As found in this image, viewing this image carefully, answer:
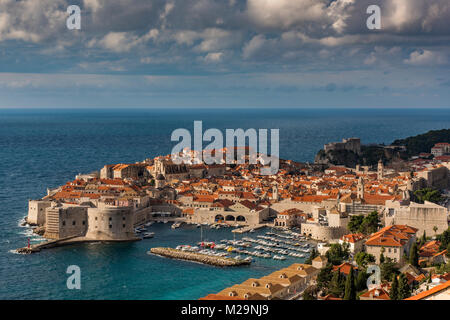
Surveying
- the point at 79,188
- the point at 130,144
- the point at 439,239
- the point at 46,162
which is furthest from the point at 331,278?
the point at 130,144

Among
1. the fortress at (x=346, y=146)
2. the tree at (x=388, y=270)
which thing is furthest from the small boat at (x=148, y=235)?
the fortress at (x=346, y=146)

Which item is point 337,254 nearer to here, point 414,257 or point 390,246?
point 390,246

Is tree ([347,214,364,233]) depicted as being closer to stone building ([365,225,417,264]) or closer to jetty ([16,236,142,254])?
stone building ([365,225,417,264])

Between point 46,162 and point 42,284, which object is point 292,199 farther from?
point 46,162

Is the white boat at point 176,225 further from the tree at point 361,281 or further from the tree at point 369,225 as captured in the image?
the tree at point 361,281

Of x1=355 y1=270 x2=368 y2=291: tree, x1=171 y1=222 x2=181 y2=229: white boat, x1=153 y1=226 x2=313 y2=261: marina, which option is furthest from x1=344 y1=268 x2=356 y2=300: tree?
x1=171 y1=222 x2=181 y2=229: white boat
